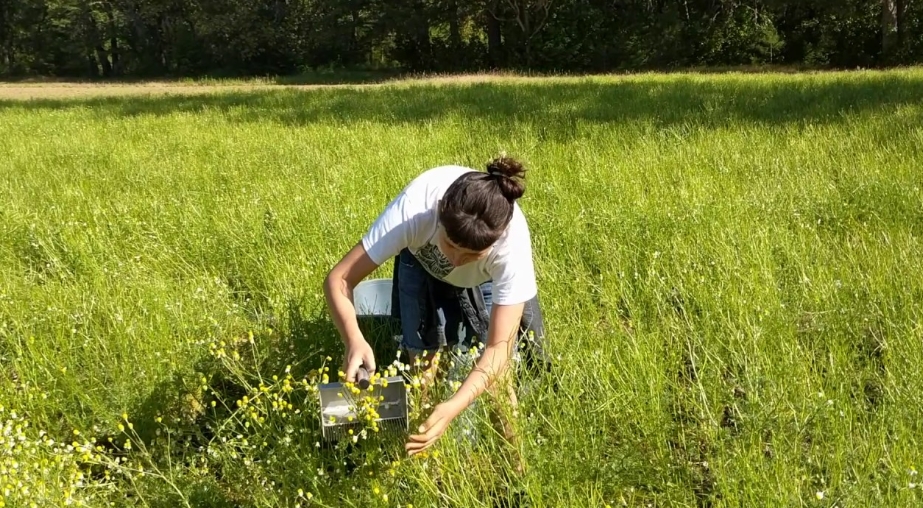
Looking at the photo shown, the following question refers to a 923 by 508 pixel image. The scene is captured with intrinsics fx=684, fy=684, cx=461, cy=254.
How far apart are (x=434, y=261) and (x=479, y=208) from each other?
47cm

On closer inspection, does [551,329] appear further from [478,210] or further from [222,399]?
[222,399]

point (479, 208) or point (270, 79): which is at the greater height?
point (270, 79)

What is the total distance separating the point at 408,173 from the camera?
5840mm

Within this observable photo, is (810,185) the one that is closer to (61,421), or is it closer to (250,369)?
(250,369)

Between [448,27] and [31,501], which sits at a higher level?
[448,27]

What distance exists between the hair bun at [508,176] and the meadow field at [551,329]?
66 cm

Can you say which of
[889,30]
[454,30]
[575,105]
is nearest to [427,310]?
[575,105]

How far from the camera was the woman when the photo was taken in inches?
84.1

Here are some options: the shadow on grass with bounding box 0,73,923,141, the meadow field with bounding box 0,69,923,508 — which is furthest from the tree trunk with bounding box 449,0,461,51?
the meadow field with bounding box 0,69,923,508

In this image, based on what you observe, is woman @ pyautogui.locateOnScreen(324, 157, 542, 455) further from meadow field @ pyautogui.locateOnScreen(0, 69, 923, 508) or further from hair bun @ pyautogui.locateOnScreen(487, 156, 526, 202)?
meadow field @ pyautogui.locateOnScreen(0, 69, 923, 508)

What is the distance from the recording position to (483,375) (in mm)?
2088

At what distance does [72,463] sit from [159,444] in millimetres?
367

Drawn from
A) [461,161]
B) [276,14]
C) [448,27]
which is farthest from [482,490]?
[276,14]

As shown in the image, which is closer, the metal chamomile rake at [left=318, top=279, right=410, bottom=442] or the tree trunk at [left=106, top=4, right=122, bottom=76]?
the metal chamomile rake at [left=318, top=279, right=410, bottom=442]
